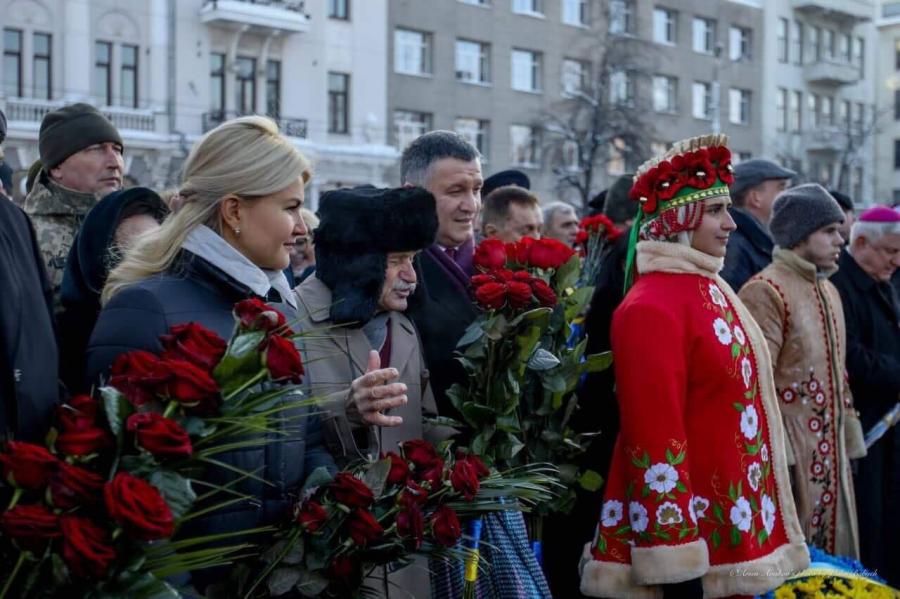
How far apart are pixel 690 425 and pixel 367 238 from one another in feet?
4.42

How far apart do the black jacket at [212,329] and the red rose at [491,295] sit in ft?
2.93

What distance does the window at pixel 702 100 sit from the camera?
4128 cm

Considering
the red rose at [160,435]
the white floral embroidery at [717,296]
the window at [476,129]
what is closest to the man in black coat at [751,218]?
the white floral embroidery at [717,296]

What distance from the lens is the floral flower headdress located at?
417cm

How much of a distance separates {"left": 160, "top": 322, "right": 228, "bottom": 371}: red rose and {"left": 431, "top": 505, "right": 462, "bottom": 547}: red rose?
721mm

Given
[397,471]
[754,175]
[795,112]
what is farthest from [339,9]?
[397,471]

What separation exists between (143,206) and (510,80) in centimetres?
3189

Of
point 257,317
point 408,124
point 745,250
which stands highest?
point 408,124

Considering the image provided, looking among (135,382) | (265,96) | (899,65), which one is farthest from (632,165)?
(135,382)

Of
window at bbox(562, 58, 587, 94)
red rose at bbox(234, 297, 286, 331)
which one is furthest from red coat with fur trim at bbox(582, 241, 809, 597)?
window at bbox(562, 58, 587, 94)

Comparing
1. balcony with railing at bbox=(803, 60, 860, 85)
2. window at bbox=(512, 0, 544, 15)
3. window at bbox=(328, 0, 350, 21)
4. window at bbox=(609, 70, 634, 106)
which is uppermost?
window at bbox=(512, 0, 544, 15)

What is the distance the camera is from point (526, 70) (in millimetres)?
36156

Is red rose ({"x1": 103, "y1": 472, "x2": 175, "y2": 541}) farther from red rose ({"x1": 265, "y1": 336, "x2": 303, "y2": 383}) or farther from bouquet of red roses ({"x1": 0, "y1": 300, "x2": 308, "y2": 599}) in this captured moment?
red rose ({"x1": 265, "y1": 336, "x2": 303, "y2": 383})

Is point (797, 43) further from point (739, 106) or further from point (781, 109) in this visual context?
point (739, 106)
